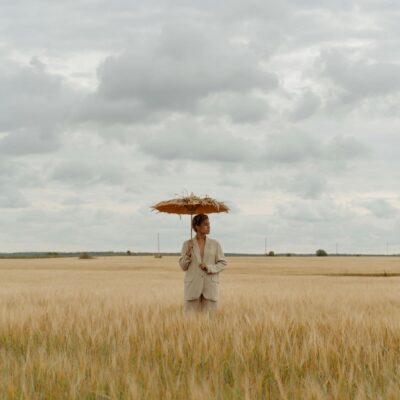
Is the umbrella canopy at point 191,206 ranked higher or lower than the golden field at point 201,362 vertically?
higher

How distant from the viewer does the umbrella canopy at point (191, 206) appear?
10.1 m

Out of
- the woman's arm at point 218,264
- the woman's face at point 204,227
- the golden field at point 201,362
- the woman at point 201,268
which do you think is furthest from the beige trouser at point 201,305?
the golden field at point 201,362

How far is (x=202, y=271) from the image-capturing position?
9.63 m

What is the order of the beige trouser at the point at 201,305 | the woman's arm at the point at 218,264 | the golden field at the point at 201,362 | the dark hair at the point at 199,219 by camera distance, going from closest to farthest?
the golden field at the point at 201,362, the dark hair at the point at 199,219, the woman's arm at the point at 218,264, the beige trouser at the point at 201,305

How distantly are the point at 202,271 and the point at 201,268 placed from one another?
0.13 metres

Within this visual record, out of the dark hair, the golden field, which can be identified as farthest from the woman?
the golden field

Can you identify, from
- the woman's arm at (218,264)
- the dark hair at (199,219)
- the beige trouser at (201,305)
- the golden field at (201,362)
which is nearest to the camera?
the golden field at (201,362)

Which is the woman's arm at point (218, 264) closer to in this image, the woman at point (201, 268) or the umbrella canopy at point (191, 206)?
the woman at point (201, 268)

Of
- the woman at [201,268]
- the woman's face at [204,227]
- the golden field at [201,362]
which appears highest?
the woman's face at [204,227]

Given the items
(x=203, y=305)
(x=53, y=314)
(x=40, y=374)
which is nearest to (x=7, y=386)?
(x=40, y=374)

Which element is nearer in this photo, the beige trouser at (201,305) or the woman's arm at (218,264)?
the woman's arm at (218,264)

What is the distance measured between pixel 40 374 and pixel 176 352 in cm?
132

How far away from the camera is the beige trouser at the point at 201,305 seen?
31.7 ft

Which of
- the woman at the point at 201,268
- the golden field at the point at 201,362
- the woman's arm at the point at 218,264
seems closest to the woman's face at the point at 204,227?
the woman at the point at 201,268
